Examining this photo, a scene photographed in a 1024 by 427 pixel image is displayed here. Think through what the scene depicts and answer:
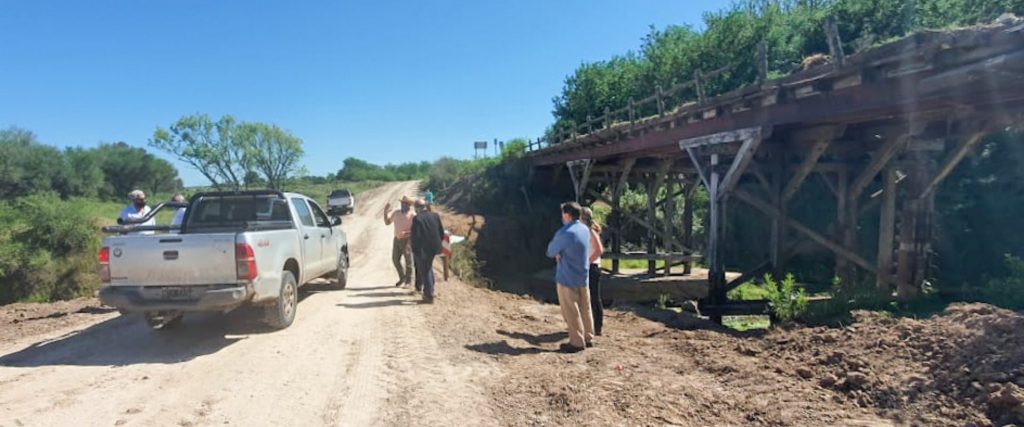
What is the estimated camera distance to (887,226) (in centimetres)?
838

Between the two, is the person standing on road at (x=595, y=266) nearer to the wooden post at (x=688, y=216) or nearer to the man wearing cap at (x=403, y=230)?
the man wearing cap at (x=403, y=230)

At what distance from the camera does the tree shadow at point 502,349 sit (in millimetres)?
5691

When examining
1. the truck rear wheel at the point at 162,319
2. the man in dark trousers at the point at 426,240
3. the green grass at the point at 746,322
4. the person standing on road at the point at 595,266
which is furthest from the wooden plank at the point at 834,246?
the truck rear wheel at the point at 162,319

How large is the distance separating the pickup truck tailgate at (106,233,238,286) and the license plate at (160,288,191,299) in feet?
0.21

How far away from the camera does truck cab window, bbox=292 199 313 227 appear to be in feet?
24.8

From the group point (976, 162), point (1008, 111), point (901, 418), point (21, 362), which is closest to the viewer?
point (901, 418)

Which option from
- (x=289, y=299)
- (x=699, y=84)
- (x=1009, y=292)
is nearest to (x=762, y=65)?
(x=699, y=84)

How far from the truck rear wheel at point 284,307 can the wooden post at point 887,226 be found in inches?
344

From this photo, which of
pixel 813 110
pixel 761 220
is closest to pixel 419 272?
pixel 813 110

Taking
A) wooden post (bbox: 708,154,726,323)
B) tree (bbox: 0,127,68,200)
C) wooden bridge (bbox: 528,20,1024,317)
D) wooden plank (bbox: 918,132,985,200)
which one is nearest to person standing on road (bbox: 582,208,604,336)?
wooden bridge (bbox: 528,20,1024,317)

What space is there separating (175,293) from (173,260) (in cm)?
35

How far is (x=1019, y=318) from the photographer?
4.33 meters

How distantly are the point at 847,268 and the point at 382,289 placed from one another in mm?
8399

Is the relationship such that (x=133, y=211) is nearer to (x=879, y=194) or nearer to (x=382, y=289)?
(x=382, y=289)
